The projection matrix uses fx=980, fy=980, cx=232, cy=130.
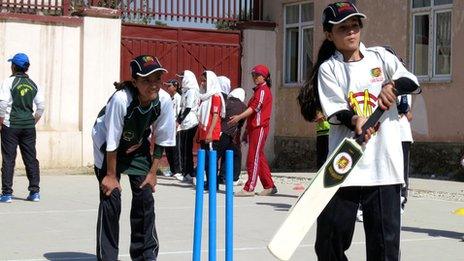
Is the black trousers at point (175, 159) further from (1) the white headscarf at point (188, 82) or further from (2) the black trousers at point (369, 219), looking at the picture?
(2) the black trousers at point (369, 219)

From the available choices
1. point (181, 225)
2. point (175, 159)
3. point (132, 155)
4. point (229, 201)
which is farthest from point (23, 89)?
point (229, 201)

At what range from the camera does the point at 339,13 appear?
5.59 m

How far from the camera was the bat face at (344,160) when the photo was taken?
5.35m

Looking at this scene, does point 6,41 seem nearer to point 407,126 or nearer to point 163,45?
point 163,45

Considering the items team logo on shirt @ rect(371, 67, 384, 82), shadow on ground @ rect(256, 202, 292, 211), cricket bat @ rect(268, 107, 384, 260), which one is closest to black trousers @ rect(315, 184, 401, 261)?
cricket bat @ rect(268, 107, 384, 260)

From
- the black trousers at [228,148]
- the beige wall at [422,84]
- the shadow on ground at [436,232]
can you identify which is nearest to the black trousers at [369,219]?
the shadow on ground at [436,232]

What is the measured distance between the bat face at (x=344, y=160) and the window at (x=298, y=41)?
663 inches

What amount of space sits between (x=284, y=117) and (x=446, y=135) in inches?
217

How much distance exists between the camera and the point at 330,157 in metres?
5.41

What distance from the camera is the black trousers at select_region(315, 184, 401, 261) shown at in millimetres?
5559

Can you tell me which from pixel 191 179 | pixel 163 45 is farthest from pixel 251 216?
pixel 163 45

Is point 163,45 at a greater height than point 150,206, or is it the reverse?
point 163,45

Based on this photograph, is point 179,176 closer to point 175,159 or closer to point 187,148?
point 175,159

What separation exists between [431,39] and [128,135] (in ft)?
39.7
